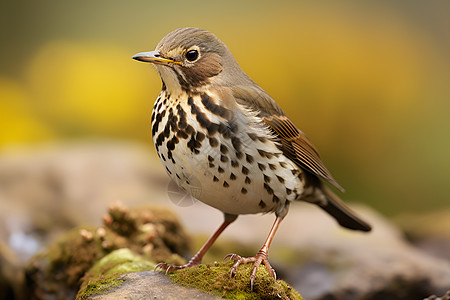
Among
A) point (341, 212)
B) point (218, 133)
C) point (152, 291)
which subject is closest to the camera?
point (152, 291)

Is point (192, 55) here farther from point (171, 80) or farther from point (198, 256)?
point (198, 256)

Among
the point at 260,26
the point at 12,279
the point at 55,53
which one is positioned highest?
the point at 260,26

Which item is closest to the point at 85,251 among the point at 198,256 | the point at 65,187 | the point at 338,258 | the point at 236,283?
the point at 198,256

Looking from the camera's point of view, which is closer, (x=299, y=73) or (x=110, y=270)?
(x=110, y=270)

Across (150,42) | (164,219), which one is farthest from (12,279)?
(150,42)

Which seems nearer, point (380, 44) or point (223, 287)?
point (223, 287)

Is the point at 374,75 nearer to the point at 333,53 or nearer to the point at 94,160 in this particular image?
the point at 333,53
